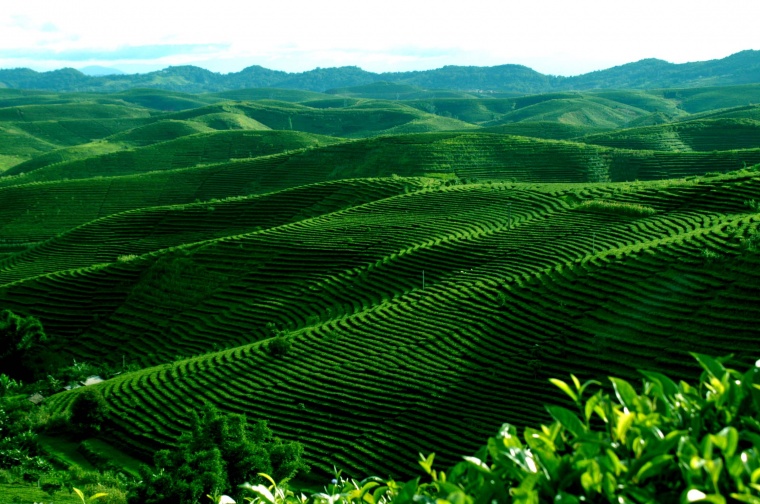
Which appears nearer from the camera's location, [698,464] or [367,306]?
[698,464]

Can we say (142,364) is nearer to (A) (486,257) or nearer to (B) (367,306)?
(B) (367,306)

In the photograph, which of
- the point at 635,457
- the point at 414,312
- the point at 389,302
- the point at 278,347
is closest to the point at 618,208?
the point at 389,302

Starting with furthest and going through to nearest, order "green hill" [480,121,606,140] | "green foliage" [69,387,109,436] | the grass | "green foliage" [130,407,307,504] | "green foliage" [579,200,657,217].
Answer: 1. "green hill" [480,121,606,140]
2. "green foliage" [579,200,657,217]
3. "green foliage" [69,387,109,436]
4. "green foliage" [130,407,307,504]
5. the grass

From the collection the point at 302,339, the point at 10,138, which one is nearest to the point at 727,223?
the point at 302,339

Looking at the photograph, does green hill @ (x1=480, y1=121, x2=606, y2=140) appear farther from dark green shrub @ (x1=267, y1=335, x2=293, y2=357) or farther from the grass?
the grass

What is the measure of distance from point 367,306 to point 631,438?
37.5 meters

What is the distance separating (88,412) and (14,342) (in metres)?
14.3

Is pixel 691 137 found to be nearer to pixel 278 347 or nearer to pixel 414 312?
pixel 414 312

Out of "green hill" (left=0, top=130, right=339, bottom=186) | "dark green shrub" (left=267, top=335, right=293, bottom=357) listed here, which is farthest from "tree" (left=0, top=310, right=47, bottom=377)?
"green hill" (left=0, top=130, right=339, bottom=186)

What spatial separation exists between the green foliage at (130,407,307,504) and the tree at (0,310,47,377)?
77.6 feet

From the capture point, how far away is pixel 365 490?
4664 millimetres

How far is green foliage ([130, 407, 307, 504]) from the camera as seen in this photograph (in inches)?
803

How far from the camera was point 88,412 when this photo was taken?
3275 centimetres

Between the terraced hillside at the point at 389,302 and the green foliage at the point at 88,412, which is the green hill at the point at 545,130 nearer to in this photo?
the terraced hillside at the point at 389,302
